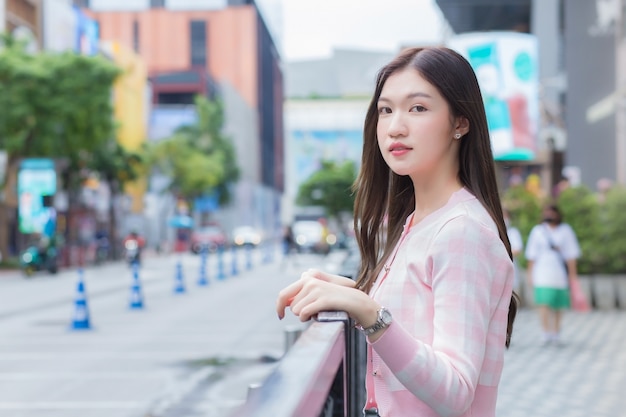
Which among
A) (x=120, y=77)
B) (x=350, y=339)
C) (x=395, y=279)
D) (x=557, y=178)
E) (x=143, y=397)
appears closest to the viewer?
(x=395, y=279)

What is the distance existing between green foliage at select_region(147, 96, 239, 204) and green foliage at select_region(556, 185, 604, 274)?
151 ft

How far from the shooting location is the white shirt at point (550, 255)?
38.9ft

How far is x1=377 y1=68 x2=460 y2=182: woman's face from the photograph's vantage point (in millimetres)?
1970

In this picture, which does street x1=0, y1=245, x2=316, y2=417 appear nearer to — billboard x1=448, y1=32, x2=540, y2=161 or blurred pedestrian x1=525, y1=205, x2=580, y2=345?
blurred pedestrian x1=525, y1=205, x2=580, y2=345

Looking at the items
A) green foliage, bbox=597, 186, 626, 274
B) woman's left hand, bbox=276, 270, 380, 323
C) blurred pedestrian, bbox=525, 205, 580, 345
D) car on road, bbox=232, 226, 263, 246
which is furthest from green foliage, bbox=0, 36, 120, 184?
woman's left hand, bbox=276, 270, 380, 323

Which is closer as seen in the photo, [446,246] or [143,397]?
[446,246]

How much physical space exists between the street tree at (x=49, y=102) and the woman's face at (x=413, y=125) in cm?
3546

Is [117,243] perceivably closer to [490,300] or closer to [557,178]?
[557,178]

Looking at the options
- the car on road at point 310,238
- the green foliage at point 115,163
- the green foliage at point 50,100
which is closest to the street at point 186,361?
the green foliage at point 50,100

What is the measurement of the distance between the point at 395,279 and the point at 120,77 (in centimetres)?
3823

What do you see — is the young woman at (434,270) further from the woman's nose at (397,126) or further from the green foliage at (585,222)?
the green foliage at (585,222)

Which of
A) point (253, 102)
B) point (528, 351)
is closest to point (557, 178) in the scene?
point (528, 351)

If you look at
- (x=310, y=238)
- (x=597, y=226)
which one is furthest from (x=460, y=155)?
(x=310, y=238)

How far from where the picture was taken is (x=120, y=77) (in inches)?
1538
